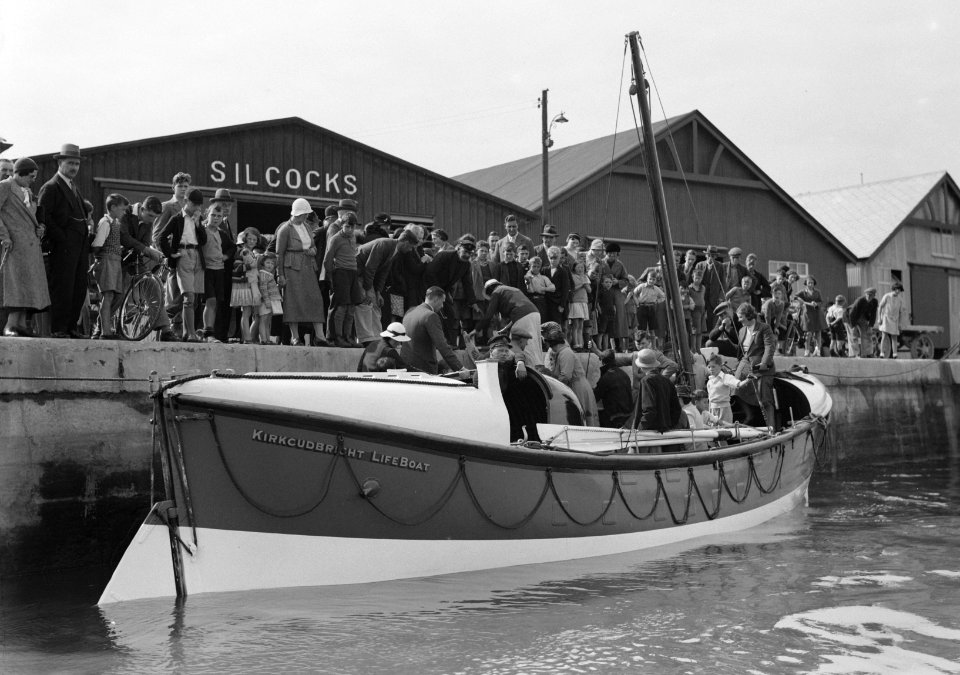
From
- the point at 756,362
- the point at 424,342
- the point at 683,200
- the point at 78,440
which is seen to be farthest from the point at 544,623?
the point at 683,200

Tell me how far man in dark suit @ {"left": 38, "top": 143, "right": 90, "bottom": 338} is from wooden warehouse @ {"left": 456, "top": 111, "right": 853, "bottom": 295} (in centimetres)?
1657

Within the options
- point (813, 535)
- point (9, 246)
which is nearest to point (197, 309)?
point (9, 246)

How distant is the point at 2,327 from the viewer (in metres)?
9.99

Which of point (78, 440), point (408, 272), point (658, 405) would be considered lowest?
point (78, 440)

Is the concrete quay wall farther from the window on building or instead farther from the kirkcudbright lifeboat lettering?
the window on building

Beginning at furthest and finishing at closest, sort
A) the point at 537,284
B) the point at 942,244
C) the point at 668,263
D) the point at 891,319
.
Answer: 1. the point at 942,244
2. the point at 891,319
3. the point at 537,284
4. the point at 668,263

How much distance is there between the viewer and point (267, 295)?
12.0 metres

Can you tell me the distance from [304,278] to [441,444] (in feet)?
15.5

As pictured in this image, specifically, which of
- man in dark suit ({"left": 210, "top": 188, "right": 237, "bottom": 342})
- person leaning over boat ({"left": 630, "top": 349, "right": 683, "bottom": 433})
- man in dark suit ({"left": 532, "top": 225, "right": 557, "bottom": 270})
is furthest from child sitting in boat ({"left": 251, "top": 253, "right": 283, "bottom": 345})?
person leaning over boat ({"left": 630, "top": 349, "right": 683, "bottom": 433})

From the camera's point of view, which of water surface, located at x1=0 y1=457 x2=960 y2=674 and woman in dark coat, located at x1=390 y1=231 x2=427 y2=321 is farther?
woman in dark coat, located at x1=390 y1=231 x2=427 y2=321

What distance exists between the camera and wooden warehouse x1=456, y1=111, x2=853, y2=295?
27.1 metres

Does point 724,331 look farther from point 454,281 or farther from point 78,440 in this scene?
point 78,440

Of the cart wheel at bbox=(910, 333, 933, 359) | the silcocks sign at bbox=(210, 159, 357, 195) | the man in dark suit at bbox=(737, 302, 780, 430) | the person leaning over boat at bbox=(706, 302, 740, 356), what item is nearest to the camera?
the man in dark suit at bbox=(737, 302, 780, 430)

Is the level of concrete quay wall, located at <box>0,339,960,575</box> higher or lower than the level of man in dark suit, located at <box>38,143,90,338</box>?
lower
